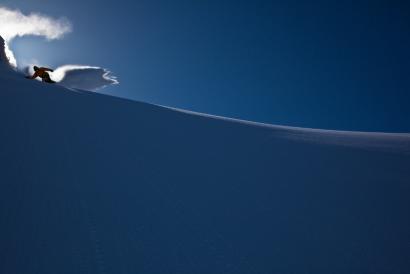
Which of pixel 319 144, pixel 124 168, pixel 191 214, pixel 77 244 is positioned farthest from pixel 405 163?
pixel 77 244

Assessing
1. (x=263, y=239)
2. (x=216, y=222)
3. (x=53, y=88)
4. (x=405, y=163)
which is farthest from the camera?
(x=53, y=88)

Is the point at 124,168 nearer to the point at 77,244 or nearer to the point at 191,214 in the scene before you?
the point at 191,214

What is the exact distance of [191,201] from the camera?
1.80m

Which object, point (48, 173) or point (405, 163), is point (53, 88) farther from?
point (405, 163)

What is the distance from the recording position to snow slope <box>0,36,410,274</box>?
1.29 metres

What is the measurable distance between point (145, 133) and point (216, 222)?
A: 174cm

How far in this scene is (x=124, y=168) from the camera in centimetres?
223

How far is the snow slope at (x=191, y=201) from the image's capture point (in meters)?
1.29

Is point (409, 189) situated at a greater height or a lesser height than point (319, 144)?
lesser

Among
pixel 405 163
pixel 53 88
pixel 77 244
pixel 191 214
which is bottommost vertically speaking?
pixel 77 244

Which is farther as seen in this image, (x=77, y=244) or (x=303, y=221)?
(x=303, y=221)

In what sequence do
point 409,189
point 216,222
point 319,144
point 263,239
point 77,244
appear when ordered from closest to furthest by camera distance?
point 77,244 → point 263,239 → point 216,222 → point 409,189 → point 319,144

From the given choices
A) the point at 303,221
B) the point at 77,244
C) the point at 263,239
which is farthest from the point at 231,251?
the point at 77,244

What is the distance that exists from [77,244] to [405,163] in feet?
7.59
